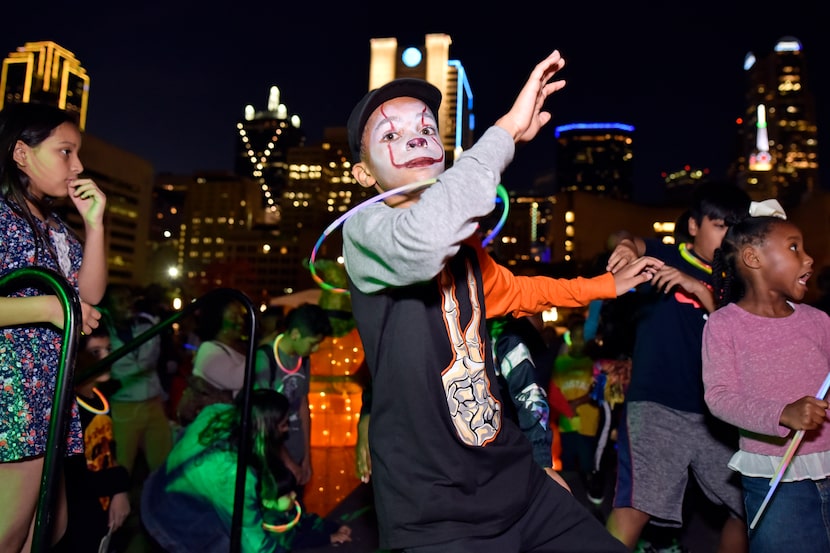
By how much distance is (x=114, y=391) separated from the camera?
5.71 m

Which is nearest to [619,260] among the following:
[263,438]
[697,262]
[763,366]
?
[763,366]

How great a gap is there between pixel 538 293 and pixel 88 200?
1.98 meters

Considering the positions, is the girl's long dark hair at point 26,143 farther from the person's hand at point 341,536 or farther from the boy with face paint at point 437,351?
the person's hand at point 341,536

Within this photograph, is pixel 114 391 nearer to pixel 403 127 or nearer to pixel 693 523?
pixel 403 127

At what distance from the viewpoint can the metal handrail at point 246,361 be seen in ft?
10.1

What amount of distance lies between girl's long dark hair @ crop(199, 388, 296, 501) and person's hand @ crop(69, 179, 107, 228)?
5.26 feet

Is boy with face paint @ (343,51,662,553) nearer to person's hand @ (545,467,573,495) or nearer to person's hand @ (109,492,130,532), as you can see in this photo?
person's hand @ (545,467,573,495)

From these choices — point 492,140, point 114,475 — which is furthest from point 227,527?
point 492,140

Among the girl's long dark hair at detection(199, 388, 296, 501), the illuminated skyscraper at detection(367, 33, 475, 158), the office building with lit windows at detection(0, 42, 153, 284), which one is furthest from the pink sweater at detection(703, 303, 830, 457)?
the office building with lit windows at detection(0, 42, 153, 284)

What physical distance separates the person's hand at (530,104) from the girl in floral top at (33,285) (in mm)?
1488

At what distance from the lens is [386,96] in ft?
7.20

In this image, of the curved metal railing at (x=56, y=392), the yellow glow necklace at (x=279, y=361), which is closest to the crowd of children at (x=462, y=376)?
the curved metal railing at (x=56, y=392)

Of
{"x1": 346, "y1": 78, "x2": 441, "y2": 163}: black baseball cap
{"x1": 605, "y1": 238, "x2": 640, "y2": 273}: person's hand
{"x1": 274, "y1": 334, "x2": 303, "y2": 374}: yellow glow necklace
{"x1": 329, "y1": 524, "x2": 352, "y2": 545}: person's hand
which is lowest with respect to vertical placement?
{"x1": 329, "y1": 524, "x2": 352, "y2": 545}: person's hand

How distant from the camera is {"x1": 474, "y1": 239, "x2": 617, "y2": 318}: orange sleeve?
251 cm
